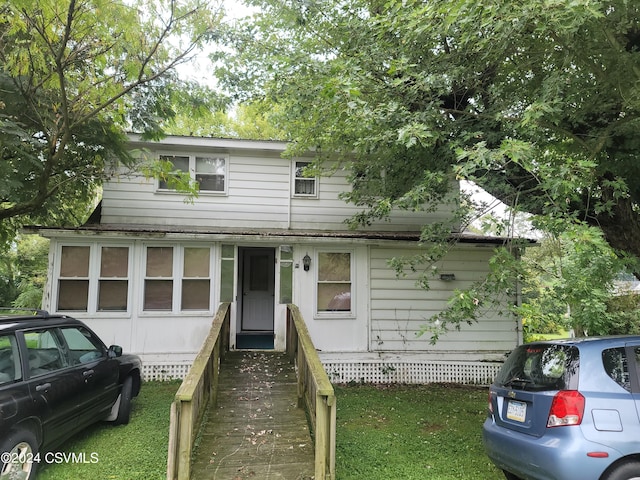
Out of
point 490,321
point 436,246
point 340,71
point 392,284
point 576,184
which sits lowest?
point 490,321

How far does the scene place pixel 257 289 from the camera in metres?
11.5

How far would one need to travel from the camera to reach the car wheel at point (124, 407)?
5.95 meters

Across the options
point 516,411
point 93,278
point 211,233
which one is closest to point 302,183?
point 211,233

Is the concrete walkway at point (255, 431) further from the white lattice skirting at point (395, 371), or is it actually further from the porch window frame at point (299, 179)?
the porch window frame at point (299, 179)

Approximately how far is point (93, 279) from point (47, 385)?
195 inches

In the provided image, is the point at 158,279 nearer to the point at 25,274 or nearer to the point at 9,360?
the point at 9,360

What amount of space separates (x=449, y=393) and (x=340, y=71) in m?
6.89

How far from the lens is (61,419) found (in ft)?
14.3

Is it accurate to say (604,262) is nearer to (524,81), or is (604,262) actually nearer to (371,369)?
(524,81)

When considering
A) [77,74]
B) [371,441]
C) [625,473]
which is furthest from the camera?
[77,74]

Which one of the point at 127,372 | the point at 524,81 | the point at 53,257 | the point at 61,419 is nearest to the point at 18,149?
the point at 53,257

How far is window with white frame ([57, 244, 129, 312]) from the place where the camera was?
8578 millimetres

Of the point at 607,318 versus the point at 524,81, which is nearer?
the point at 607,318

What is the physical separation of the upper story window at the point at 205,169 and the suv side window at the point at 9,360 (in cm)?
637
